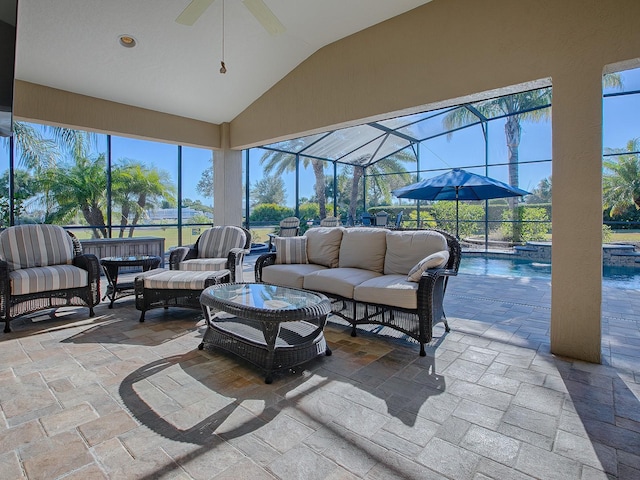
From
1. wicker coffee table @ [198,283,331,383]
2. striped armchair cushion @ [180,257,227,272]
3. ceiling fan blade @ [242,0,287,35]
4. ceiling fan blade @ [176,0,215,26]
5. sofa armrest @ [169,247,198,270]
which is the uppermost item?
ceiling fan blade @ [242,0,287,35]

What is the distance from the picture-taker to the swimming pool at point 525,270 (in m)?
6.19

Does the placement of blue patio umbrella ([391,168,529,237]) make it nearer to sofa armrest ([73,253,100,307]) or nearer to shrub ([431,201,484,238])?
shrub ([431,201,484,238])

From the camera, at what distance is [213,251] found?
485 cm

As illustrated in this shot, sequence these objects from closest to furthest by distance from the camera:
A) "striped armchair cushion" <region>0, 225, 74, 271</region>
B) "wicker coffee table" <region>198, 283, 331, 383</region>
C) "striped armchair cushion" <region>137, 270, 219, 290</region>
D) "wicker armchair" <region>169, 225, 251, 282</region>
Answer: "wicker coffee table" <region>198, 283, 331, 383</region> → "striped armchair cushion" <region>137, 270, 219, 290</region> → "striped armchair cushion" <region>0, 225, 74, 271</region> → "wicker armchair" <region>169, 225, 251, 282</region>

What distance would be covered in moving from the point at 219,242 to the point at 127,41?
2634 mm

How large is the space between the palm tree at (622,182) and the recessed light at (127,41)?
36.1 feet

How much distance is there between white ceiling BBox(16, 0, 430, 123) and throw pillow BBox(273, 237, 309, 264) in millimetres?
2558

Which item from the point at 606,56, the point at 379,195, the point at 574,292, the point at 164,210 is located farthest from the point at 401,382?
the point at 379,195

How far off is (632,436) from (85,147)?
10.1 meters

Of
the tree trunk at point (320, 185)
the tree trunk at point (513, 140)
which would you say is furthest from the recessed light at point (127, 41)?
the tree trunk at point (513, 140)

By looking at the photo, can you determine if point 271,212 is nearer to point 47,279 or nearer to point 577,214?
point 47,279

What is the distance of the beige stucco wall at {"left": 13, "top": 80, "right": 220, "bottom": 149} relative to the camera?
4.52 m

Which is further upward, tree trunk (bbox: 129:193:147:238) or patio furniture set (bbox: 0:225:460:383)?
tree trunk (bbox: 129:193:147:238)

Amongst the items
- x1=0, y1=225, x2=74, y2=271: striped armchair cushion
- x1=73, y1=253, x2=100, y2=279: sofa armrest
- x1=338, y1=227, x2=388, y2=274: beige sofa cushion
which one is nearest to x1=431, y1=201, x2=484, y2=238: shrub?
x1=338, y1=227, x2=388, y2=274: beige sofa cushion
